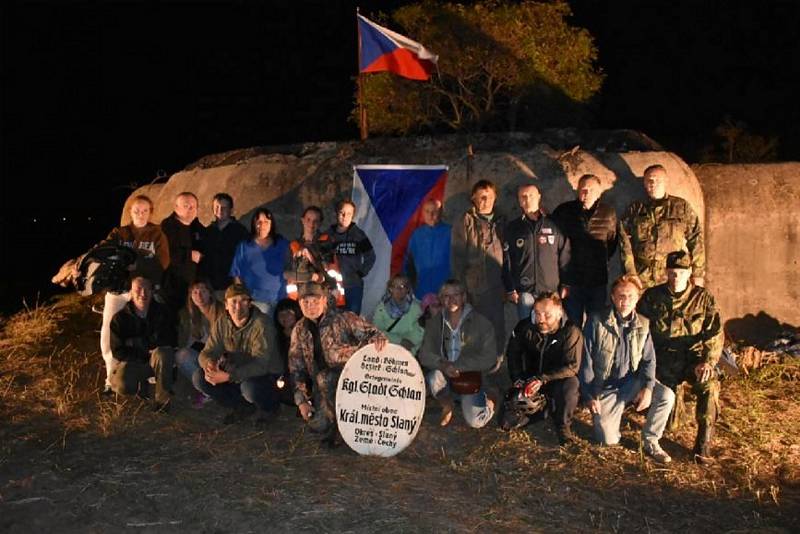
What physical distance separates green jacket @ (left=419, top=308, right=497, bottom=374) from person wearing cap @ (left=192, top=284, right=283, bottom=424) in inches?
48.5

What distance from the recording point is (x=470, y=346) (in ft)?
20.0

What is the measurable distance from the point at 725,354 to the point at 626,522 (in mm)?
2311

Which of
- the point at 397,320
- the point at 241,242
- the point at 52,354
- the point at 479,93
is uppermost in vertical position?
the point at 479,93

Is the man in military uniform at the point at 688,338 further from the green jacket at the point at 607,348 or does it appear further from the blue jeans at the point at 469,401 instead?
the blue jeans at the point at 469,401

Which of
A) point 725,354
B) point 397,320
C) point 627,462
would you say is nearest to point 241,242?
point 397,320

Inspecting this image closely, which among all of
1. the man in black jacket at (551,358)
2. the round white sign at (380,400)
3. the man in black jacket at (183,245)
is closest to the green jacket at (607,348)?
the man in black jacket at (551,358)

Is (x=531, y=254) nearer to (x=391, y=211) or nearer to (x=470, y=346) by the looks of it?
(x=470, y=346)

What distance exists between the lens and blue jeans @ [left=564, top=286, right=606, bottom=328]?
6.72 metres

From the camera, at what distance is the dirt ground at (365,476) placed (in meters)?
4.62

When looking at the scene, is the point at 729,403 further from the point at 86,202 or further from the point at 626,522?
the point at 86,202

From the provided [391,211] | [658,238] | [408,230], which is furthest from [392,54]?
[658,238]

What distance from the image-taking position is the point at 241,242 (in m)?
6.97

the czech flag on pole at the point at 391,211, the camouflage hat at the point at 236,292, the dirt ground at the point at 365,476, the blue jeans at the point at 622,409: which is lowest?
the dirt ground at the point at 365,476

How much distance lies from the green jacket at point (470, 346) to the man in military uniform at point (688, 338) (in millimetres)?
1209
